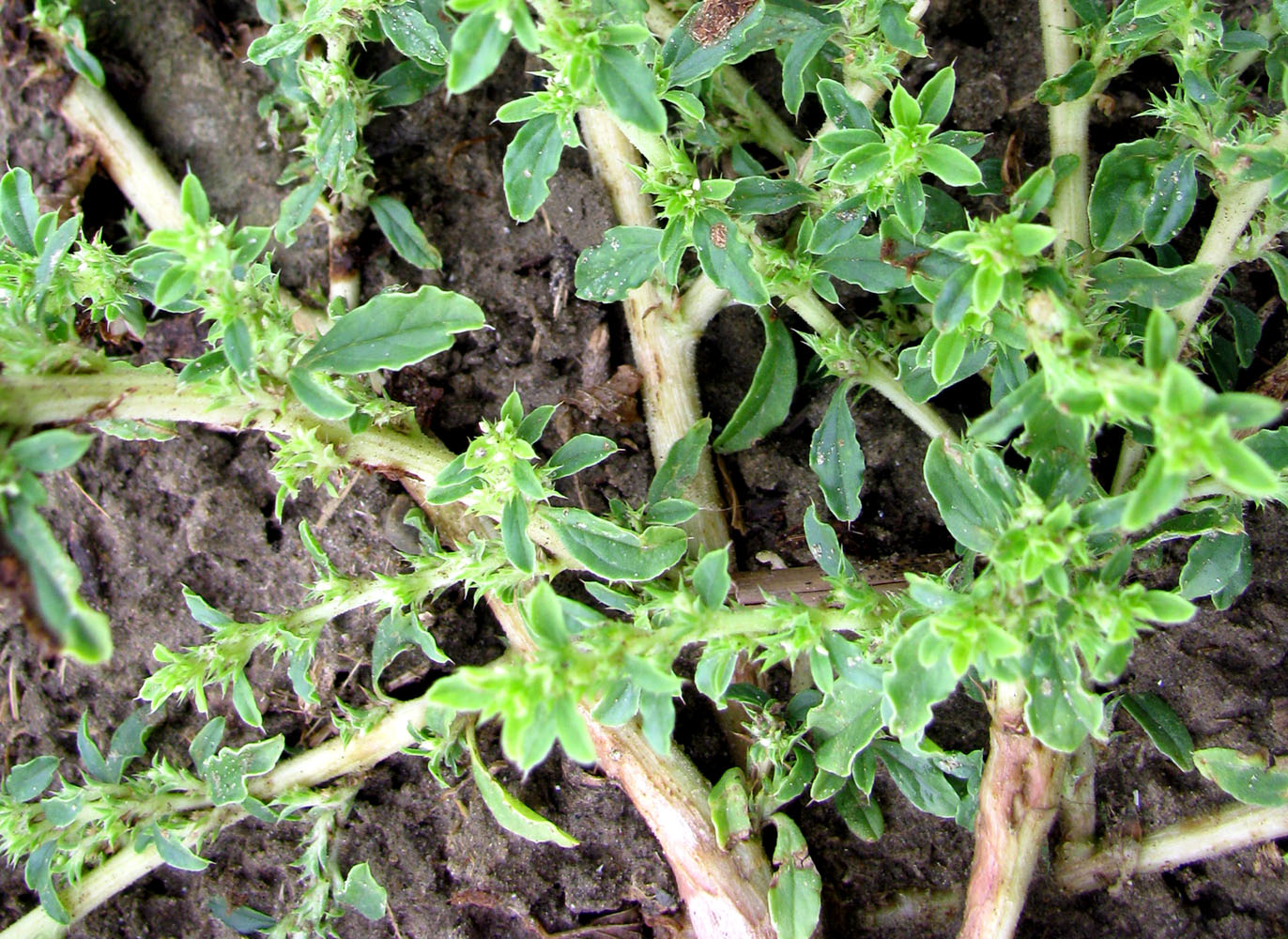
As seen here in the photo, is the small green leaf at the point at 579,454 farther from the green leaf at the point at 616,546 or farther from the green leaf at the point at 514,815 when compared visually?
the green leaf at the point at 514,815

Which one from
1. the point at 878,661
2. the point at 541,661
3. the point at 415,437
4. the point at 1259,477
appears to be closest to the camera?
the point at 1259,477

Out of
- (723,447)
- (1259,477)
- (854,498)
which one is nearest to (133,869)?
(723,447)

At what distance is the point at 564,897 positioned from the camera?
9.61 ft

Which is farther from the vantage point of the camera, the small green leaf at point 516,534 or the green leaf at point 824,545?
the green leaf at point 824,545

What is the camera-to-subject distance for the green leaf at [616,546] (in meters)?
2.37

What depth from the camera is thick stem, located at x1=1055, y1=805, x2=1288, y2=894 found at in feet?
8.66

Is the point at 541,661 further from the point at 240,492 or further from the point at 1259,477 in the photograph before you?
the point at 240,492

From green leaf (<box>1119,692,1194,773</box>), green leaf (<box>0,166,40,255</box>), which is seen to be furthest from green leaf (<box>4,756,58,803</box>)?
green leaf (<box>1119,692,1194,773</box>)

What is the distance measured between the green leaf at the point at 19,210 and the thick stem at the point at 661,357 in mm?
1477

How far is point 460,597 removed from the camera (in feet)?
9.86

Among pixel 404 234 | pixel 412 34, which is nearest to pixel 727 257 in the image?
pixel 412 34

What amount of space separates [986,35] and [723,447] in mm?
1585

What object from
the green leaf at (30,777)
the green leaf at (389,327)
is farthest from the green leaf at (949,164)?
the green leaf at (30,777)

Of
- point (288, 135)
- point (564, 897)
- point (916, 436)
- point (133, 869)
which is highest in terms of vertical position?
point (288, 135)
